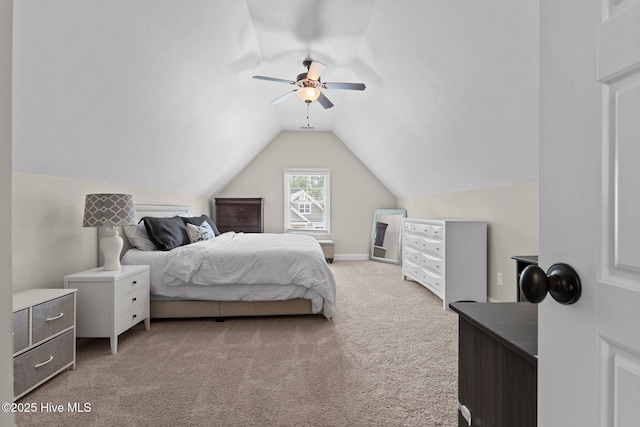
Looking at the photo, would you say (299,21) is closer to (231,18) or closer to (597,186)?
(231,18)

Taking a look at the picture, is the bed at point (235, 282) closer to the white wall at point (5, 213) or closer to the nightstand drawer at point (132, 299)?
the nightstand drawer at point (132, 299)

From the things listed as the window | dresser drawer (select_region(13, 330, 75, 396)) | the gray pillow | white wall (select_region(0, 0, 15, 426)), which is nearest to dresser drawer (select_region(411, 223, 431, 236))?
the window

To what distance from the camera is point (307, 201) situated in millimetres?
6902

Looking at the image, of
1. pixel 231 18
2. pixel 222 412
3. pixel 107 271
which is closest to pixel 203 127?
pixel 231 18

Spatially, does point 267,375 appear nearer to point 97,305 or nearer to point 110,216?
point 97,305

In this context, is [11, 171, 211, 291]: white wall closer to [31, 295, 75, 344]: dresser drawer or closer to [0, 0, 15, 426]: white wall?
[31, 295, 75, 344]: dresser drawer

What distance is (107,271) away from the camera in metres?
2.53

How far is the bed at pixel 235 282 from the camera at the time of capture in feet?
9.61

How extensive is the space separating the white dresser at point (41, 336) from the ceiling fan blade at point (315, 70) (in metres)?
2.81

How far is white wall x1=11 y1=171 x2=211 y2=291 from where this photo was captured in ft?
7.08

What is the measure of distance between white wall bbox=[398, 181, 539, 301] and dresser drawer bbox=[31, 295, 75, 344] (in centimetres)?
359

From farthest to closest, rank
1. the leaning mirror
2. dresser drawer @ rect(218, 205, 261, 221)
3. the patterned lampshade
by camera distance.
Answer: dresser drawer @ rect(218, 205, 261, 221)
the leaning mirror
the patterned lampshade

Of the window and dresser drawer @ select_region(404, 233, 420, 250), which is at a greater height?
the window

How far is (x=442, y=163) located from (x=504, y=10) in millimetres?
2144
